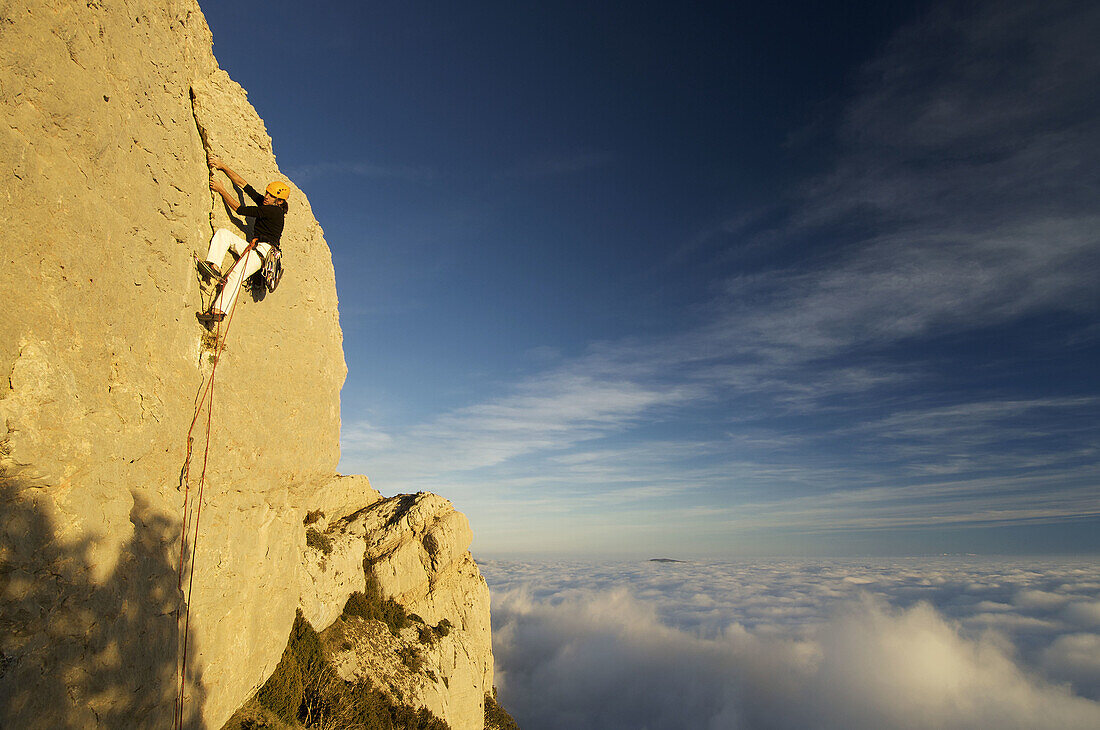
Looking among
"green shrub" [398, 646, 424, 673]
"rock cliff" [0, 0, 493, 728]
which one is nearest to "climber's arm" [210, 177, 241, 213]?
"rock cliff" [0, 0, 493, 728]

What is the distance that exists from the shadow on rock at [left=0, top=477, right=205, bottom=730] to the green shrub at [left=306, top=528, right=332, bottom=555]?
10293mm

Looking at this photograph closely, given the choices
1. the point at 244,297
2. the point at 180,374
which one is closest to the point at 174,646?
the point at 180,374

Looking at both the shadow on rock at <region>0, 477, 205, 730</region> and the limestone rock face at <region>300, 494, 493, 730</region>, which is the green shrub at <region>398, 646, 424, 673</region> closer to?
the limestone rock face at <region>300, 494, 493, 730</region>

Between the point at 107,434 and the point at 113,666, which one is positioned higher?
→ the point at 107,434

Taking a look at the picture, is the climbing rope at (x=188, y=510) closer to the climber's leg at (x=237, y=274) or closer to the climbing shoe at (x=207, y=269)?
the climber's leg at (x=237, y=274)

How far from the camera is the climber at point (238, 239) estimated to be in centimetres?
872

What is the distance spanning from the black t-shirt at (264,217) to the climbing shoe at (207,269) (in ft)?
4.90

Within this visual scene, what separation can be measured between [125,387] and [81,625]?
287cm

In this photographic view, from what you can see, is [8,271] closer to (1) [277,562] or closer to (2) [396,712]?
(1) [277,562]

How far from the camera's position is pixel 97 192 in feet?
19.4

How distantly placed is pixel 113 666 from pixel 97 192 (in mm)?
5909

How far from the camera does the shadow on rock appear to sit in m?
4.50

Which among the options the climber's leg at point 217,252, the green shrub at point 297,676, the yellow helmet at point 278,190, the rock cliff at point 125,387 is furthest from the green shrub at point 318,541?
the yellow helmet at point 278,190

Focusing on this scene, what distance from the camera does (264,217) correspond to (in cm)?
988
